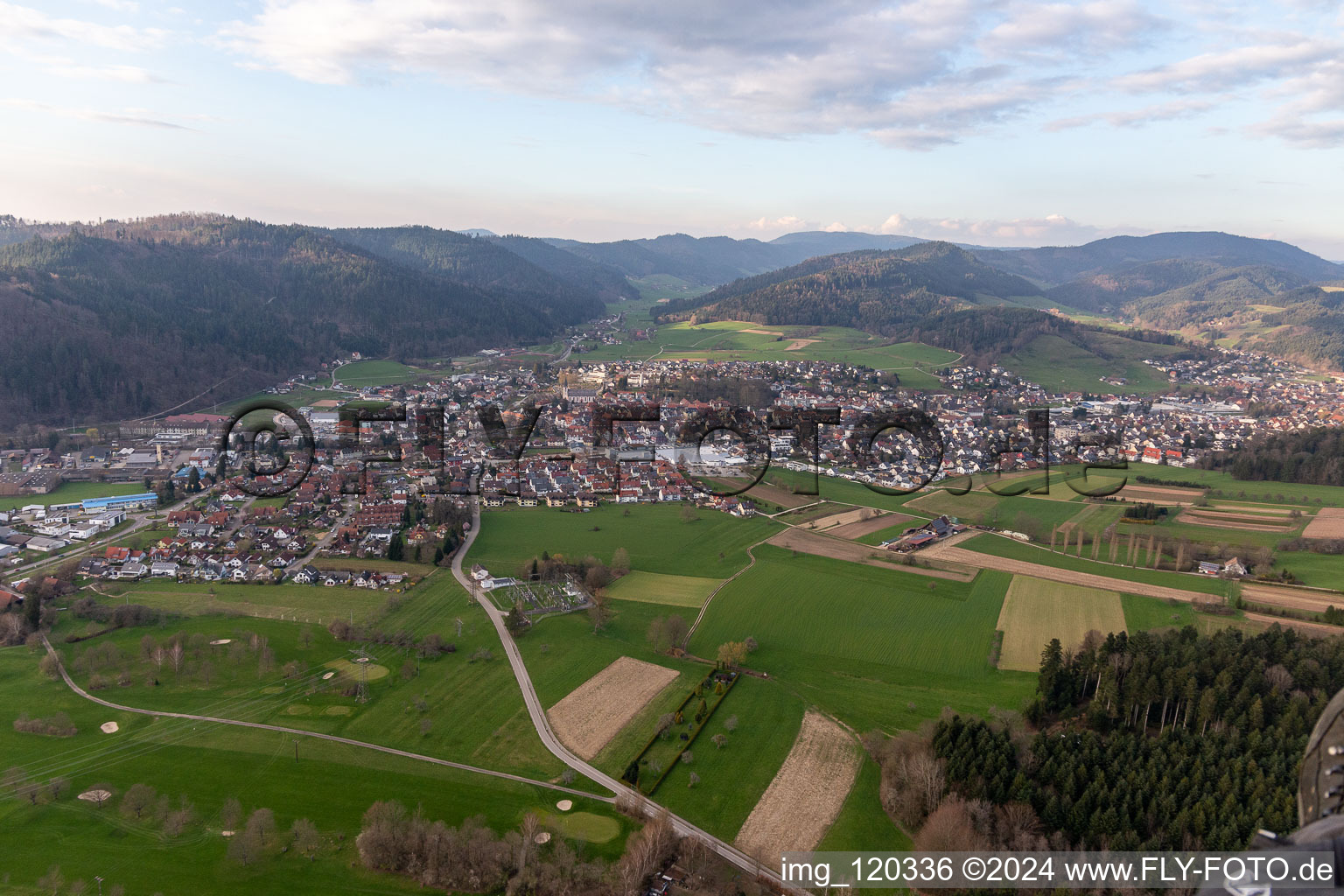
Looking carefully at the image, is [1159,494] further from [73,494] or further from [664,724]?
[73,494]

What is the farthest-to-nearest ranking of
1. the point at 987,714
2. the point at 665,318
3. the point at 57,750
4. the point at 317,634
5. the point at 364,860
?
the point at 665,318
the point at 317,634
the point at 987,714
the point at 57,750
the point at 364,860

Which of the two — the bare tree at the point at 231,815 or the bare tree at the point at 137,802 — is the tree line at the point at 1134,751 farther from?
the bare tree at the point at 137,802

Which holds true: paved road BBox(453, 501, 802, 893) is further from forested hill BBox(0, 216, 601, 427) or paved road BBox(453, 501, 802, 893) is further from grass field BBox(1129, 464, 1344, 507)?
forested hill BBox(0, 216, 601, 427)

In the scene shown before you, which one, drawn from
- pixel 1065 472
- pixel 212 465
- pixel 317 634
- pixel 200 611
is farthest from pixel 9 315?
pixel 1065 472

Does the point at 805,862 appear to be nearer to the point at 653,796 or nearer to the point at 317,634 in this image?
the point at 653,796

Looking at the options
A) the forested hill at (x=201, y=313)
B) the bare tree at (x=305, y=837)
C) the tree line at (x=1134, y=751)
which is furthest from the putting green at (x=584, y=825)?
the forested hill at (x=201, y=313)
